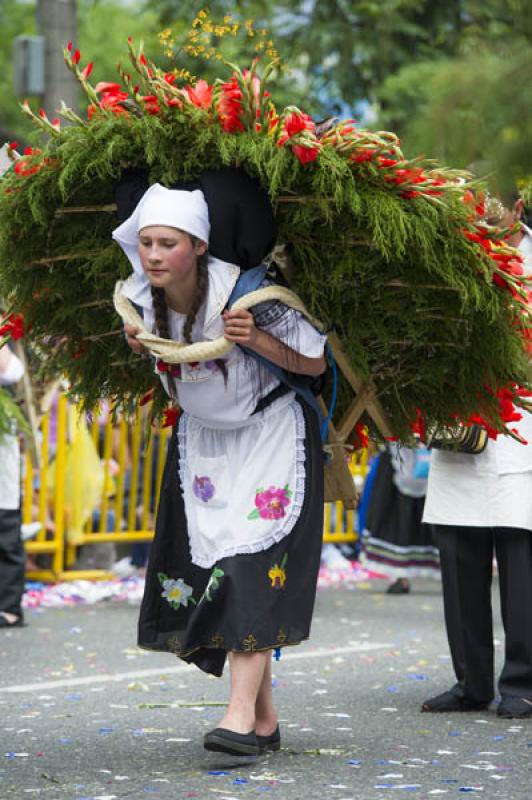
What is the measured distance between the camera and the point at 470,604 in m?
5.59

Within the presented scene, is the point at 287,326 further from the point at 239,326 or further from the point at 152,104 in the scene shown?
the point at 152,104

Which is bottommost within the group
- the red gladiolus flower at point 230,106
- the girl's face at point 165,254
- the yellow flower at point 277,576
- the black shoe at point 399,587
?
the black shoe at point 399,587

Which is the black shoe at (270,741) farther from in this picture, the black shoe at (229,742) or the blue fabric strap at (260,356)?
the blue fabric strap at (260,356)

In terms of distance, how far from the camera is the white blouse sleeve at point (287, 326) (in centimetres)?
435

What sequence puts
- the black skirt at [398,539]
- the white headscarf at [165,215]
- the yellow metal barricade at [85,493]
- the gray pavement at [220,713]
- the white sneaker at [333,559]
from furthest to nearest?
the white sneaker at [333,559]
the black skirt at [398,539]
the yellow metal barricade at [85,493]
the white headscarf at [165,215]
the gray pavement at [220,713]

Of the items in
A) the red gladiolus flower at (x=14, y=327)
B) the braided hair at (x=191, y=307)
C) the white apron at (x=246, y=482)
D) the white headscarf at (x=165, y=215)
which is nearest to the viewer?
the white headscarf at (x=165, y=215)

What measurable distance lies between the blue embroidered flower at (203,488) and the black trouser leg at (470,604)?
1408 millimetres

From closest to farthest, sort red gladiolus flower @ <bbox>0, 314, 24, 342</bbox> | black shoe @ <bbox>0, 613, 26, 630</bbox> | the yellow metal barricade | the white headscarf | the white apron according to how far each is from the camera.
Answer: the white headscarf → the white apron → red gladiolus flower @ <bbox>0, 314, 24, 342</bbox> → black shoe @ <bbox>0, 613, 26, 630</bbox> → the yellow metal barricade

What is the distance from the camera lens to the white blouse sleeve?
4348 millimetres

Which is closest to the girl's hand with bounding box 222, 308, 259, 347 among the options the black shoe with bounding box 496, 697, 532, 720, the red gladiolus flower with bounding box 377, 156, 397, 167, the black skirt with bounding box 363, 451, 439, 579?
the red gladiolus flower with bounding box 377, 156, 397, 167

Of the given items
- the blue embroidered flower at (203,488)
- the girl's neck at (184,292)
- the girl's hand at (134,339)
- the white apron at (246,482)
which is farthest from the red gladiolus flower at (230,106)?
the blue embroidered flower at (203,488)

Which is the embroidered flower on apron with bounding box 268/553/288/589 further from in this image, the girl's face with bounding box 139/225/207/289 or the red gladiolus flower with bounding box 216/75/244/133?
the red gladiolus flower with bounding box 216/75/244/133

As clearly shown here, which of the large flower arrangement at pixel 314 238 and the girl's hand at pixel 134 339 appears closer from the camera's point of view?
the large flower arrangement at pixel 314 238

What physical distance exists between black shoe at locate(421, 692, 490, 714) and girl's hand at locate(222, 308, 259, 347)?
198 centimetres
